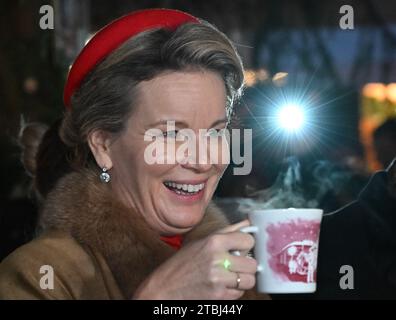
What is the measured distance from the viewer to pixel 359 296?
2.20 meters

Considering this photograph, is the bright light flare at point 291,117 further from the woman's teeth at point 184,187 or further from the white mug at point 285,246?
the white mug at point 285,246

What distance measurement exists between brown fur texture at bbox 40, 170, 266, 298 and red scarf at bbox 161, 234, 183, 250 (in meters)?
0.08

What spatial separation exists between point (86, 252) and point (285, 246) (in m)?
0.41

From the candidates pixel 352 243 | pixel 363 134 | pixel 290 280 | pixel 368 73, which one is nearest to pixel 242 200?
pixel 352 243

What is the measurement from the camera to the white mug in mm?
1363

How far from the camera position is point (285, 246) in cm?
138

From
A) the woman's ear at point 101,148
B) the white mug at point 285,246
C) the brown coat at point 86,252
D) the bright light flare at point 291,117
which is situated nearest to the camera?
Answer: the white mug at point 285,246

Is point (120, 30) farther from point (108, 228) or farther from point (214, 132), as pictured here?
point (108, 228)

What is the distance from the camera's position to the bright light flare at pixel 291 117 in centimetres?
295

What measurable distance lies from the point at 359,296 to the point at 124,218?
2.87 feet

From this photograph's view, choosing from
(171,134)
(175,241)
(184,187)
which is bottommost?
(175,241)

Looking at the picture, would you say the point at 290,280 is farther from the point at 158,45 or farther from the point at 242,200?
the point at 242,200

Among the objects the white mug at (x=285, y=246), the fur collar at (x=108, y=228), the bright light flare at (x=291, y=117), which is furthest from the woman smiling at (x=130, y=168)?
the bright light flare at (x=291, y=117)

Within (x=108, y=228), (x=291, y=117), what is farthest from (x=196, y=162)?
(x=291, y=117)
